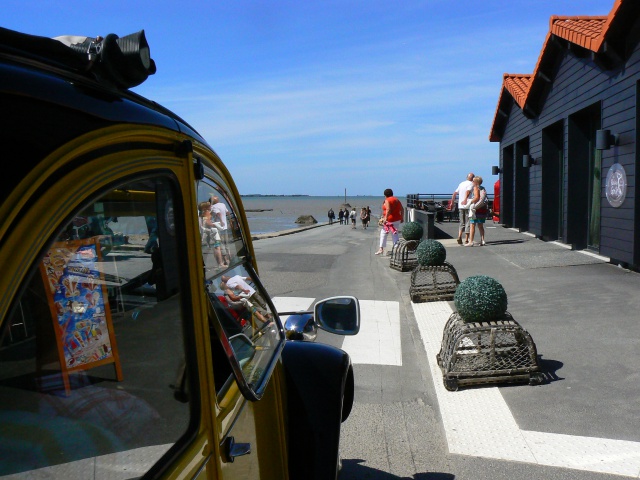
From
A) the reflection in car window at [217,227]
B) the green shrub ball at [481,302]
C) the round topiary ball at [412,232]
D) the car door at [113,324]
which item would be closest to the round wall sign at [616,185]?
the round topiary ball at [412,232]

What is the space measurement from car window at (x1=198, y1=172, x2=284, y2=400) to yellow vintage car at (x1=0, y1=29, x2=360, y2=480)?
0.04 ft

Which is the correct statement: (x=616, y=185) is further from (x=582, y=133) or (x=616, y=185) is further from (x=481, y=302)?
(x=481, y=302)

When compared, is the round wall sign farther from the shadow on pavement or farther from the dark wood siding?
the shadow on pavement

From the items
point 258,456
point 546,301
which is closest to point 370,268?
point 546,301

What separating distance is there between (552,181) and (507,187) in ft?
19.2

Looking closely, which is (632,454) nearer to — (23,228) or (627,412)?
(627,412)

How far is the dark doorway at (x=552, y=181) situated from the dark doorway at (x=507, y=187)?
5.48 metres

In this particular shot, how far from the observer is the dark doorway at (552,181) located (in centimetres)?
1559

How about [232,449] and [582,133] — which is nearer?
[232,449]

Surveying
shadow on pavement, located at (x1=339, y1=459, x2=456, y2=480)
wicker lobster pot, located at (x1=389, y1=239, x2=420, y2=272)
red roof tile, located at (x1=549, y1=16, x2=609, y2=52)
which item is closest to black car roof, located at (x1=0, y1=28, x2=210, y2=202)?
shadow on pavement, located at (x1=339, y1=459, x2=456, y2=480)

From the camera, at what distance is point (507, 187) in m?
21.6

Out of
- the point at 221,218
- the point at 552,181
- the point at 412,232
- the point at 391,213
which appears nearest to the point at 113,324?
the point at 221,218

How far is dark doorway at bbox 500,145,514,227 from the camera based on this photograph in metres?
21.5

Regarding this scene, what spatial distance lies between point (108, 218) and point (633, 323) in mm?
7007
